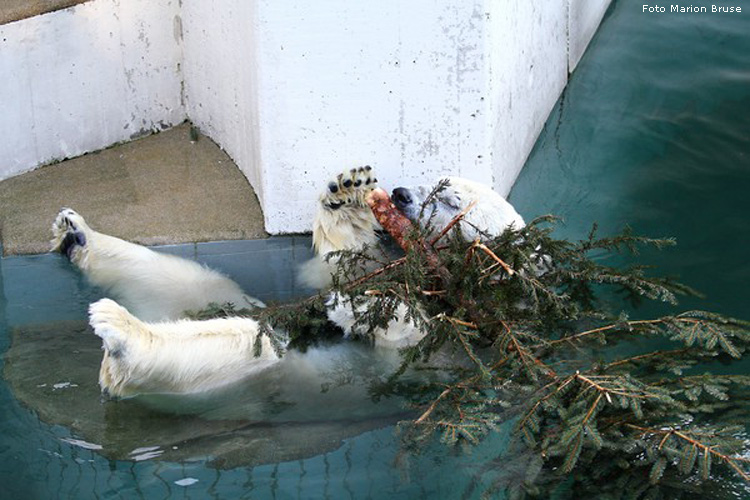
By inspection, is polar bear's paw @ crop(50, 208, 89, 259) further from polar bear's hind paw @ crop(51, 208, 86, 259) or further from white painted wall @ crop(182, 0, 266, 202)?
white painted wall @ crop(182, 0, 266, 202)

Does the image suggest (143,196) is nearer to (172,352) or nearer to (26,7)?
(26,7)

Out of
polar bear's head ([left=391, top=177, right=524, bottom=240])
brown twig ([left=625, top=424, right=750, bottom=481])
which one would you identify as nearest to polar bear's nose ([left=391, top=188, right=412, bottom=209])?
polar bear's head ([left=391, top=177, right=524, bottom=240])

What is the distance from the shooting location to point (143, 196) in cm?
488

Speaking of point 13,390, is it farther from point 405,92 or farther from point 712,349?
point 712,349

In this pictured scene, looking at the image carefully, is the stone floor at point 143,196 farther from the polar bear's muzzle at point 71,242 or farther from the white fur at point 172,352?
the white fur at point 172,352

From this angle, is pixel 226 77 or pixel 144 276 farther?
pixel 226 77

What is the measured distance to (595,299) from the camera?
420 centimetres

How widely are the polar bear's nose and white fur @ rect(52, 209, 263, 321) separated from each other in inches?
27.7

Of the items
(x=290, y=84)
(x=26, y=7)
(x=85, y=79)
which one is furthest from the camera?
(x=85, y=79)

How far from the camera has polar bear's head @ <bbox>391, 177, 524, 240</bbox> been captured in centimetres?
422

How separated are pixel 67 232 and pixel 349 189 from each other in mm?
1186

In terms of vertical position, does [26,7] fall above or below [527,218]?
above

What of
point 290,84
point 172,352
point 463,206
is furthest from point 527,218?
point 172,352

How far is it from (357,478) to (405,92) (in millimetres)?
1811
